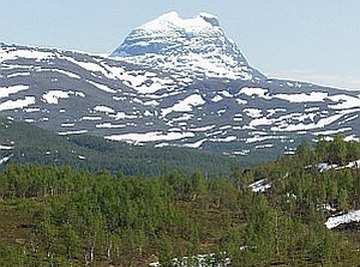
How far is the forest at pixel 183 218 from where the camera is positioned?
103562 mm

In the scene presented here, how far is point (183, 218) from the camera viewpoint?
409ft

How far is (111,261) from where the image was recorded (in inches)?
4269

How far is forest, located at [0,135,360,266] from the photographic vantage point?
10356 centimetres

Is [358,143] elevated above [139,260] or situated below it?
above

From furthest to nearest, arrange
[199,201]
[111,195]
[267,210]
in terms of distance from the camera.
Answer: [199,201] < [111,195] < [267,210]

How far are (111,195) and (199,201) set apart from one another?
27.3 m

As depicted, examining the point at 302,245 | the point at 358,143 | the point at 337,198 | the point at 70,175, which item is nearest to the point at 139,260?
the point at 302,245

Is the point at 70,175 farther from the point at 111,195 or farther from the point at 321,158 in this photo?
the point at 321,158

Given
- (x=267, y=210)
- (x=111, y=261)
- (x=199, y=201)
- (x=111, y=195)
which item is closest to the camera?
(x=111, y=261)

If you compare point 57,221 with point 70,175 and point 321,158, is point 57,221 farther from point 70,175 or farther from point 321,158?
point 321,158

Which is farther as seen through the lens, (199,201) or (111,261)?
(199,201)

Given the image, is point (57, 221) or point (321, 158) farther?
point (321, 158)

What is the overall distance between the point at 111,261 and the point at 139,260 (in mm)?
3749

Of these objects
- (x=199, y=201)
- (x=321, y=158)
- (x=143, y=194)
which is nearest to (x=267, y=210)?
(x=143, y=194)
